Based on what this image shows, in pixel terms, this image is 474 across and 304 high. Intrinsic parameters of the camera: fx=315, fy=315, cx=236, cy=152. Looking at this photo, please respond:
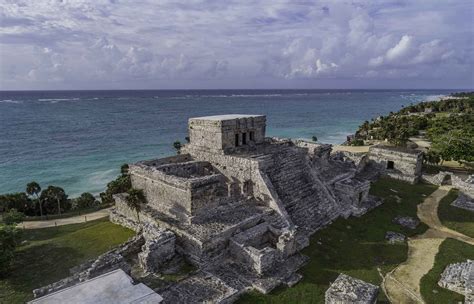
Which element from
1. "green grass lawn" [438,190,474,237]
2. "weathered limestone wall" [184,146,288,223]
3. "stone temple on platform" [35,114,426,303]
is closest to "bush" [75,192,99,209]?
"stone temple on platform" [35,114,426,303]

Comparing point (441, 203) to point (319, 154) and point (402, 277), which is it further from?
point (402, 277)

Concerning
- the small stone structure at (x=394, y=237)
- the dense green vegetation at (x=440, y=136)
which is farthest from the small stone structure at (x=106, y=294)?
the dense green vegetation at (x=440, y=136)

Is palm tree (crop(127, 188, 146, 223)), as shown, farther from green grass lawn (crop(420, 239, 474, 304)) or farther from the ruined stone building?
green grass lawn (crop(420, 239, 474, 304))

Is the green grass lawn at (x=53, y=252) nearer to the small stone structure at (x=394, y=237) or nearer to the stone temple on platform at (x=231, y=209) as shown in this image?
the stone temple on platform at (x=231, y=209)

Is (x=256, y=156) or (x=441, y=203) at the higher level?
(x=256, y=156)

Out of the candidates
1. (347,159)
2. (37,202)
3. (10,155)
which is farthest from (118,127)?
(347,159)

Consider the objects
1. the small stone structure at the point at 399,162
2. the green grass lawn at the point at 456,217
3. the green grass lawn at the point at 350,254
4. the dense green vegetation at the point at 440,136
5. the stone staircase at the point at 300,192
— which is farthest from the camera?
the dense green vegetation at the point at 440,136
